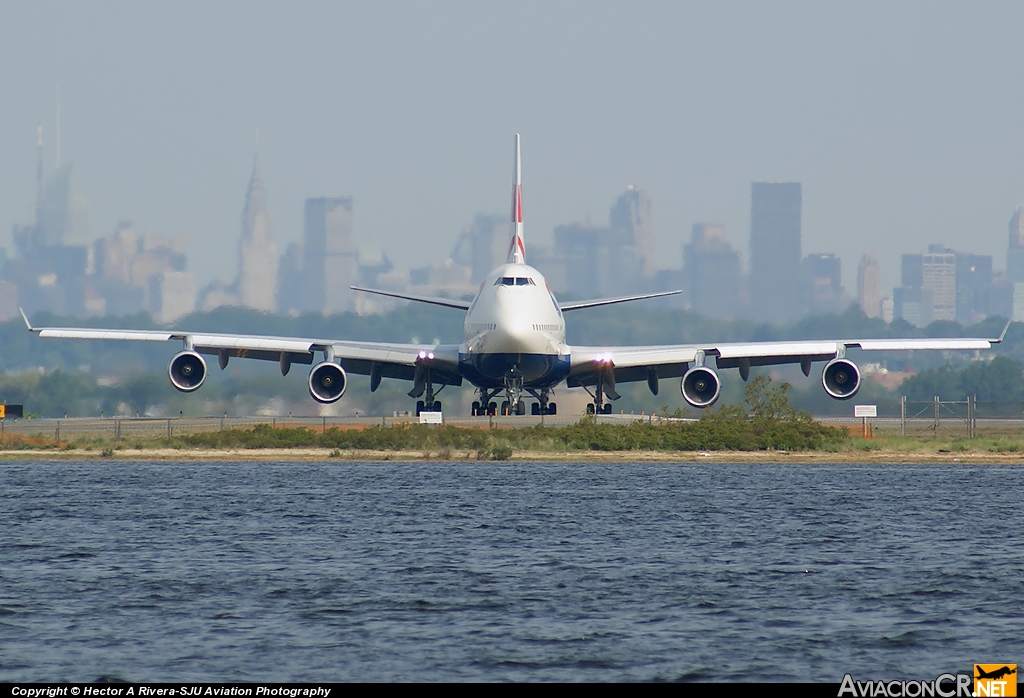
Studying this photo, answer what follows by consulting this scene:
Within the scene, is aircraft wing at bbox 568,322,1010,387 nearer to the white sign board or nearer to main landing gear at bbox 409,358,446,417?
the white sign board

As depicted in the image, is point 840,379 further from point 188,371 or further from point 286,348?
point 188,371

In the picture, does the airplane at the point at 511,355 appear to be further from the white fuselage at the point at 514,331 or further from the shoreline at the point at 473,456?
the shoreline at the point at 473,456

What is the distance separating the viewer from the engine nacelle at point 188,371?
171 feet

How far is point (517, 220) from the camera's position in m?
66.5

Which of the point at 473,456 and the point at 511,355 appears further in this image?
the point at 473,456

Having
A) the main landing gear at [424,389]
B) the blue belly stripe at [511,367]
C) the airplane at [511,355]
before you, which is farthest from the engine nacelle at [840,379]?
the main landing gear at [424,389]

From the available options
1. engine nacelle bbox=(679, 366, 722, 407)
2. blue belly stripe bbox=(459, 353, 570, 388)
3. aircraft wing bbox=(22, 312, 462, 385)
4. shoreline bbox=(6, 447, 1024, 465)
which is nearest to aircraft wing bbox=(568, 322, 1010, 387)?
blue belly stripe bbox=(459, 353, 570, 388)

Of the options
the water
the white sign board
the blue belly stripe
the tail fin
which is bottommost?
the water

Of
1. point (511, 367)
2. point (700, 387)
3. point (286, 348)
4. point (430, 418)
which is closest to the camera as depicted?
point (511, 367)

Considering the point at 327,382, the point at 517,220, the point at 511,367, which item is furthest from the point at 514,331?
the point at 517,220

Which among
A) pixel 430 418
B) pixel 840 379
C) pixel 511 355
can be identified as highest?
pixel 511 355

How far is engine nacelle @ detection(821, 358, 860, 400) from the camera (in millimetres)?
53562

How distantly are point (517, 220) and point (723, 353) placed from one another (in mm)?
15083

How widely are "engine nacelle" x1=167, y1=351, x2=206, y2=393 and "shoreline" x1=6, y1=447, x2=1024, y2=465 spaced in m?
2.83
